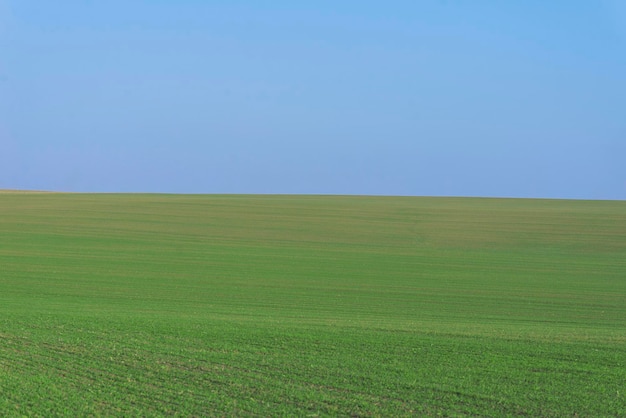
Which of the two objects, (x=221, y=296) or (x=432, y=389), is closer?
(x=432, y=389)

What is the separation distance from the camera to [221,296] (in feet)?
76.7

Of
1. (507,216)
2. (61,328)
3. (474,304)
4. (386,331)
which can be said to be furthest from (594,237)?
(61,328)

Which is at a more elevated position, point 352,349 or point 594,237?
point 594,237

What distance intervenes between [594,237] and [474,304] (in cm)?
2514

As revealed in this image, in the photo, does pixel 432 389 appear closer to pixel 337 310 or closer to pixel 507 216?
pixel 337 310

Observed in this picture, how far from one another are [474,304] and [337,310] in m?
4.50

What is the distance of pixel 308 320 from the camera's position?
58.4ft

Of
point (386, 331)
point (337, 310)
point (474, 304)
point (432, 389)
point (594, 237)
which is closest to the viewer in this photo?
point (432, 389)

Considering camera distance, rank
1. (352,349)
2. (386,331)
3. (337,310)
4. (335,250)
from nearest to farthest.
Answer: (352,349)
(386,331)
(337,310)
(335,250)

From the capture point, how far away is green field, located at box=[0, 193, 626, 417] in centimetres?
1017

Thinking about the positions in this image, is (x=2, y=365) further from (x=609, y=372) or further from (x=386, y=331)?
(x=609, y=372)

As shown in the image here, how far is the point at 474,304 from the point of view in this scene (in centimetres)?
2289

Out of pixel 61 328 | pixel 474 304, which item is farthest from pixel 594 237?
pixel 61 328

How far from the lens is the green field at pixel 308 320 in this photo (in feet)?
33.4
